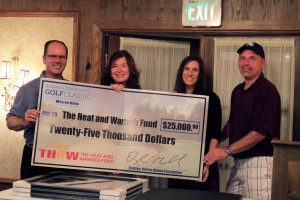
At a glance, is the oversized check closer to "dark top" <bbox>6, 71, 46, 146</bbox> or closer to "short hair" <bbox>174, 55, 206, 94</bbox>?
"dark top" <bbox>6, 71, 46, 146</bbox>

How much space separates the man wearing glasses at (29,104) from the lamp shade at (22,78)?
1.72 m

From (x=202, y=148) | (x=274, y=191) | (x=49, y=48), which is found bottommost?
(x=274, y=191)

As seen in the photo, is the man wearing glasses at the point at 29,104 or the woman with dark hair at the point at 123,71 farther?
the woman with dark hair at the point at 123,71

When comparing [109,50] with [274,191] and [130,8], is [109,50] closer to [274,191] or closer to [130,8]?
[130,8]

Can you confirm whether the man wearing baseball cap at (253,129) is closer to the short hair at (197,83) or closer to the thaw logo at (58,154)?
the short hair at (197,83)

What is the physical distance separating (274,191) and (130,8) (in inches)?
114

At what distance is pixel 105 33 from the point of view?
4793 mm

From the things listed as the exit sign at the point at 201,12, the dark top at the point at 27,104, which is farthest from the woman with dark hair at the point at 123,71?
the exit sign at the point at 201,12

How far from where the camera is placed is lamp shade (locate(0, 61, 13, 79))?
16.6 ft

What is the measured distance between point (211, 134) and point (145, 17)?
5.62 ft

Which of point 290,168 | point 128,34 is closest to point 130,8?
point 128,34

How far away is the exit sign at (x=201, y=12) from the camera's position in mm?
4430

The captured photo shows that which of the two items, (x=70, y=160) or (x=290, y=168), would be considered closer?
(x=290, y=168)

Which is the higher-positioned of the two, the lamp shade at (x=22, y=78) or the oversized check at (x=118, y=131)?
the lamp shade at (x=22, y=78)
